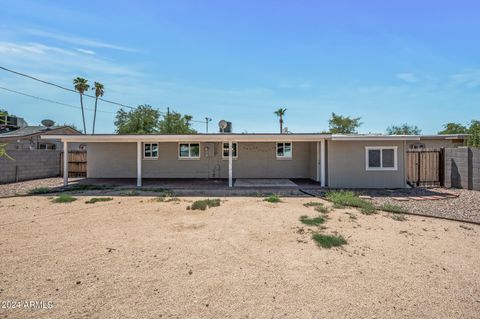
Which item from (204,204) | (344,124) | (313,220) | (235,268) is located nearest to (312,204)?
(313,220)

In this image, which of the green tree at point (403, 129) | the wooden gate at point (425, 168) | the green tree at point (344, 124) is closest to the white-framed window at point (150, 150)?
the wooden gate at point (425, 168)

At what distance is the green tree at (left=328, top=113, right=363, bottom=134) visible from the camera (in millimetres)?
35438

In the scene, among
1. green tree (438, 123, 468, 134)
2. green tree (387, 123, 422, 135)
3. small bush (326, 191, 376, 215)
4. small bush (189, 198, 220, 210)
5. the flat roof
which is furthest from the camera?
green tree (387, 123, 422, 135)

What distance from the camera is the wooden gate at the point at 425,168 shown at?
39.8 ft

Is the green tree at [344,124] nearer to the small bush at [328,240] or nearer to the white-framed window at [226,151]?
the white-framed window at [226,151]

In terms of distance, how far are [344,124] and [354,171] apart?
2596 cm

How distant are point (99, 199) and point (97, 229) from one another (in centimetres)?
366

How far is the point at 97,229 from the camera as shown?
220 inches

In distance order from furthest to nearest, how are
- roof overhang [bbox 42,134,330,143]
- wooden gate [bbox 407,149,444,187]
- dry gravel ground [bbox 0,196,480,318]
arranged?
wooden gate [bbox 407,149,444,187] < roof overhang [bbox 42,134,330,143] < dry gravel ground [bbox 0,196,480,318]

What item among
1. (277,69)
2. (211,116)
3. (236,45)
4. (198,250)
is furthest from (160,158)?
(211,116)

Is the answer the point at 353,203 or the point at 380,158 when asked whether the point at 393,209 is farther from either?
the point at 380,158

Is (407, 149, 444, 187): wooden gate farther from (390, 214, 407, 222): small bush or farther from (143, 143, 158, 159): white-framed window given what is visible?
(143, 143, 158, 159): white-framed window

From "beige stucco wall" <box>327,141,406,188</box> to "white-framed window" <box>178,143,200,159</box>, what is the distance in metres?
7.34

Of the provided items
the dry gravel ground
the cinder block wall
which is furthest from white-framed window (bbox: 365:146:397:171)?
the cinder block wall
